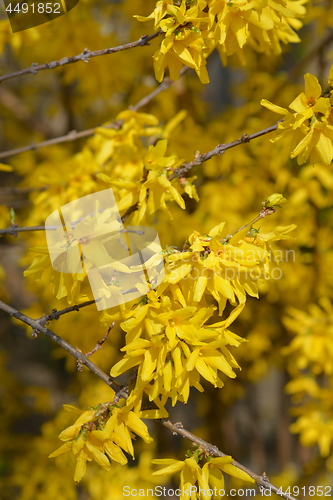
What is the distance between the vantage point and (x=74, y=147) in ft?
6.67

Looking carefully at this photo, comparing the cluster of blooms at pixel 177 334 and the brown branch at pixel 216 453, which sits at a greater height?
the cluster of blooms at pixel 177 334

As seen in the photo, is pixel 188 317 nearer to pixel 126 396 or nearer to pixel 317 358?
pixel 126 396

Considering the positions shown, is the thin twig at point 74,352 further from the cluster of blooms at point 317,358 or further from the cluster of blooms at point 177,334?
the cluster of blooms at point 317,358

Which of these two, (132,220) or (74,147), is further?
(74,147)

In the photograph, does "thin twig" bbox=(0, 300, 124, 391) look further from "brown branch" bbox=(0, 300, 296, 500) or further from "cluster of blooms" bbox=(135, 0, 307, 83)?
"cluster of blooms" bbox=(135, 0, 307, 83)

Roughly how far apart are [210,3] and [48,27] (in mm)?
859

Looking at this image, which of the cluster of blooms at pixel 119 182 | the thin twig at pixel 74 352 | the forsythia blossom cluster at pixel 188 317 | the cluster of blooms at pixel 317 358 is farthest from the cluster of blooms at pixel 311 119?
the cluster of blooms at pixel 317 358

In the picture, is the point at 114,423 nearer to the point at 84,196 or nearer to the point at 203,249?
the point at 203,249

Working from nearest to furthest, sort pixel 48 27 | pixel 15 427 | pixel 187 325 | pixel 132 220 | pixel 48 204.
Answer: pixel 187 325
pixel 132 220
pixel 48 204
pixel 48 27
pixel 15 427

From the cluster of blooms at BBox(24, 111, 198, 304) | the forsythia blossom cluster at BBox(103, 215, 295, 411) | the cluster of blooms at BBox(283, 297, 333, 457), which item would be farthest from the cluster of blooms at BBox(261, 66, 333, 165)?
the cluster of blooms at BBox(283, 297, 333, 457)

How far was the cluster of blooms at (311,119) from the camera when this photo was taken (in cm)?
64

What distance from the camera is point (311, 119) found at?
0.66m

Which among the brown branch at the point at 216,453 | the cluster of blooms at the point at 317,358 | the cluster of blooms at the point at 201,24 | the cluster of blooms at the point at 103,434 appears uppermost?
the cluster of blooms at the point at 201,24

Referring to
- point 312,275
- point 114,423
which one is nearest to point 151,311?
point 114,423
